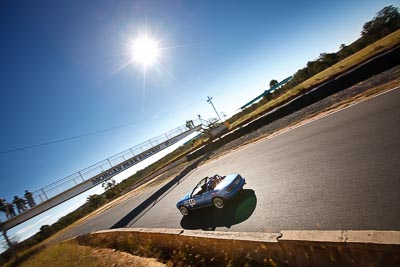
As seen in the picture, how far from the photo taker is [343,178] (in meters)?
5.85

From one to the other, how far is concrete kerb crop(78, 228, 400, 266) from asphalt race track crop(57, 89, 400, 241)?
114cm

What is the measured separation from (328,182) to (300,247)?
3.14m

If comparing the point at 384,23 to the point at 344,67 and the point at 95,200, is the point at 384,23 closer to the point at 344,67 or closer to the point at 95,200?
the point at 344,67

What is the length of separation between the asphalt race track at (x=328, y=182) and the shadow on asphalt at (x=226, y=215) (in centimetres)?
4

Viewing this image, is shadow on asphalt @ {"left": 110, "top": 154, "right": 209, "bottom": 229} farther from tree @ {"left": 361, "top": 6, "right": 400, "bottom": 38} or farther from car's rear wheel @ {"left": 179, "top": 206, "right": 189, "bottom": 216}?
tree @ {"left": 361, "top": 6, "right": 400, "bottom": 38}

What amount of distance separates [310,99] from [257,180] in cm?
1266

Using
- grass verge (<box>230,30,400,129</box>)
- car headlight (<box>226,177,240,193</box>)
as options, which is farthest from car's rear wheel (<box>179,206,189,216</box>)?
grass verge (<box>230,30,400,129</box>)

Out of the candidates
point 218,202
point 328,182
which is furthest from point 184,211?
point 328,182

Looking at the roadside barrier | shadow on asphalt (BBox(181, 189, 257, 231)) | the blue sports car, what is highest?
the roadside barrier

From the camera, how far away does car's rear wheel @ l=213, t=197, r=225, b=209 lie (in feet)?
26.1

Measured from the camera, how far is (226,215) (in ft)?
24.3

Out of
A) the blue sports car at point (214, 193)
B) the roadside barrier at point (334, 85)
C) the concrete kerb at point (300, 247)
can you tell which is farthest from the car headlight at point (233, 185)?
the roadside barrier at point (334, 85)

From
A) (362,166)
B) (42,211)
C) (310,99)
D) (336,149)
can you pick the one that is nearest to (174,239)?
(362,166)

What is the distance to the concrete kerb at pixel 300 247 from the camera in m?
2.79
